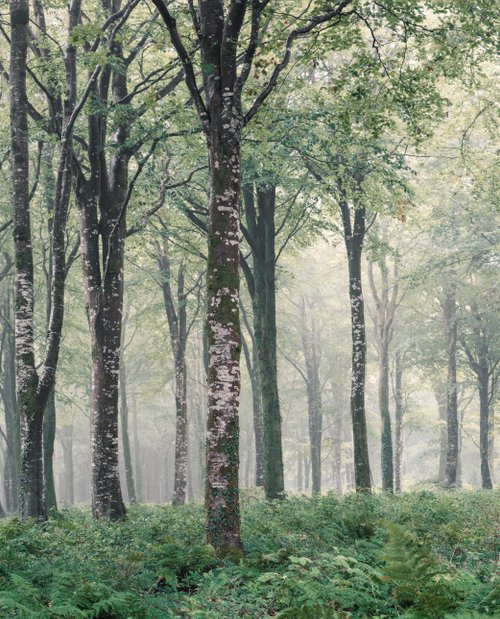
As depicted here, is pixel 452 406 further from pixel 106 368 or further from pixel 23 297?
pixel 23 297

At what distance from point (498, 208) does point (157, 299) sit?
66.8ft

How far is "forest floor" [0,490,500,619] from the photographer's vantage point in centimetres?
482

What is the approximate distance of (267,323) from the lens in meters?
17.5

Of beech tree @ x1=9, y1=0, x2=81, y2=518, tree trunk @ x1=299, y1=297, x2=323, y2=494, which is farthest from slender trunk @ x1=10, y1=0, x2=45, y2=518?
tree trunk @ x1=299, y1=297, x2=323, y2=494

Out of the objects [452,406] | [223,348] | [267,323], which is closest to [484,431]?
[452,406]

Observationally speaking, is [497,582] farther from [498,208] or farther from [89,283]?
[498,208]

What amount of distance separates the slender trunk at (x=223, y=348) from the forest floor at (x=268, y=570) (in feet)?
1.94

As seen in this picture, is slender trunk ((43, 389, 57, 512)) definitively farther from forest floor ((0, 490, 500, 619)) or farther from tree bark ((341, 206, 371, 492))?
tree bark ((341, 206, 371, 492))

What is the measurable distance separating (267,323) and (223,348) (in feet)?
30.0

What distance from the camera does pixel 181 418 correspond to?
915 inches

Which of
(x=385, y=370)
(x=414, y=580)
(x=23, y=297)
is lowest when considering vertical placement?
(x=414, y=580)

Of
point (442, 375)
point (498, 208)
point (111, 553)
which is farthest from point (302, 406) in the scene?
point (111, 553)

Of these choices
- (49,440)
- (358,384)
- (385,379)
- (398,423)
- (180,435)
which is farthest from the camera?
(398,423)

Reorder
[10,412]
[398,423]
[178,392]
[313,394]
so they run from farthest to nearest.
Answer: [313,394]
[398,423]
[10,412]
[178,392]
